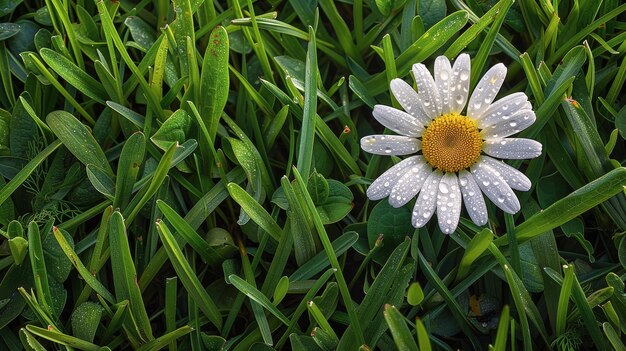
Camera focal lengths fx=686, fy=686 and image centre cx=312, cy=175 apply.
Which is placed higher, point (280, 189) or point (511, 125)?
point (511, 125)

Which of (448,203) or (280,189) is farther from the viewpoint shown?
(280,189)

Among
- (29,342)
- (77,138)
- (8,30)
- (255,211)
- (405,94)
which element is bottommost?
(29,342)

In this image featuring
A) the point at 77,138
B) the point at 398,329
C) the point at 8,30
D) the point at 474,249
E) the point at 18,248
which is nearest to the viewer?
the point at 398,329

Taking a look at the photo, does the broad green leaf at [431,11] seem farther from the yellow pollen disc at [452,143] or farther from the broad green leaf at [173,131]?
the broad green leaf at [173,131]

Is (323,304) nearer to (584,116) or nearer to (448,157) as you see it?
(448,157)

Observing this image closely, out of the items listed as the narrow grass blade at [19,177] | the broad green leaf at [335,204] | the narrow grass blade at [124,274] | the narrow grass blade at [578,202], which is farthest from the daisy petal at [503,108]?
the narrow grass blade at [19,177]

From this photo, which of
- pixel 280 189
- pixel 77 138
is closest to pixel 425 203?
pixel 280 189

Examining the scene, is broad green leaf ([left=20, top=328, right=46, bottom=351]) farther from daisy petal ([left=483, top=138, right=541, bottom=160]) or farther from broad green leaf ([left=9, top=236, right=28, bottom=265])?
daisy petal ([left=483, top=138, right=541, bottom=160])

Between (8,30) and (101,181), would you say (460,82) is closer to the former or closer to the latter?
(101,181)

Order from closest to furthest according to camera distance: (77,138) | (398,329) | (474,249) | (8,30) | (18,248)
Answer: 1. (398,329)
2. (474,249)
3. (18,248)
4. (77,138)
5. (8,30)
